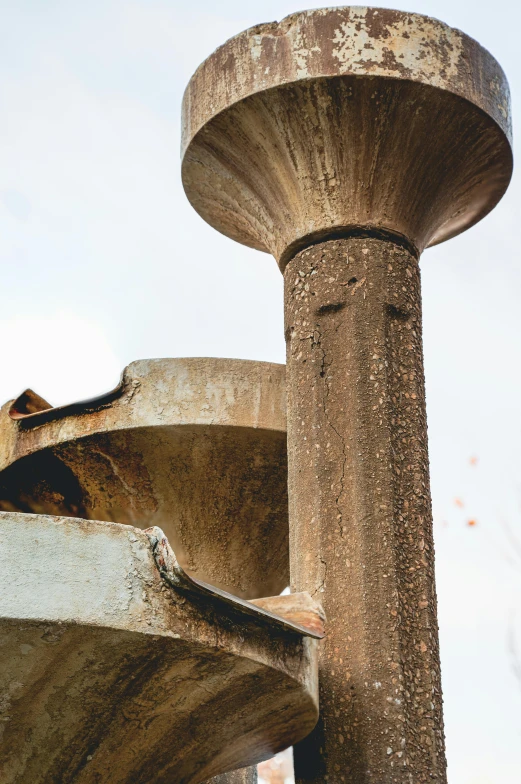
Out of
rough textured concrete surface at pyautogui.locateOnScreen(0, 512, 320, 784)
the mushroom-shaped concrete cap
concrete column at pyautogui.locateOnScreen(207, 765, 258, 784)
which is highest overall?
the mushroom-shaped concrete cap

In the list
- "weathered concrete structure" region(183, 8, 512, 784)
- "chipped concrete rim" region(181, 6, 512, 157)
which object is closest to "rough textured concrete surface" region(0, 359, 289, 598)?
"weathered concrete structure" region(183, 8, 512, 784)

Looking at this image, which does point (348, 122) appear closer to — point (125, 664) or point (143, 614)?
point (143, 614)

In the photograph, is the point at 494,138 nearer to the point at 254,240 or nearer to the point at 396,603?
the point at 254,240

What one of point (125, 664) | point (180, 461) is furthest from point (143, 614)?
point (180, 461)

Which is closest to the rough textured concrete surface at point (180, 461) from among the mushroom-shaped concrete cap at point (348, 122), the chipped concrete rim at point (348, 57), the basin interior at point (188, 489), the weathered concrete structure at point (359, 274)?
the basin interior at point (188, 489)

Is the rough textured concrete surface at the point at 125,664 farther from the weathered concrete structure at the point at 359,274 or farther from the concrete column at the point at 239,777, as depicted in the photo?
the concrete column at the point at 239,777

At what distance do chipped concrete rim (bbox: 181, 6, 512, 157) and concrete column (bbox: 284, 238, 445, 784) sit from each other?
3.49 ft

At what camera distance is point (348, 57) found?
28.2ft

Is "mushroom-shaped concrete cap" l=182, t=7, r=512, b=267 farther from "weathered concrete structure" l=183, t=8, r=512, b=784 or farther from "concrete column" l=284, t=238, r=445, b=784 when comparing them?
"concrete column" l=284, t=238, r=445, b=784

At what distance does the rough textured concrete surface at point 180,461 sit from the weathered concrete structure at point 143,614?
13mm

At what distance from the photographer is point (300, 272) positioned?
9070 millimetres

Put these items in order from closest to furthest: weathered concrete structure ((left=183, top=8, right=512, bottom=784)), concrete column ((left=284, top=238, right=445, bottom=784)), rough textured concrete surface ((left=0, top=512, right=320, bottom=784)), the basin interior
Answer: rough textured concrete surface ((left=0, top=512, right=320, bottom=784)) → concrete column ((left=284, top=238, right=445, bottom=784)) → weathered concrete structure ((left=183, top=8, right=512, bottom=784)) → the basin interior

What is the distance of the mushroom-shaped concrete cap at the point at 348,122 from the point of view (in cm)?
868

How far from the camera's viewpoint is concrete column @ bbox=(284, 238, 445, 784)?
25.4 feet
